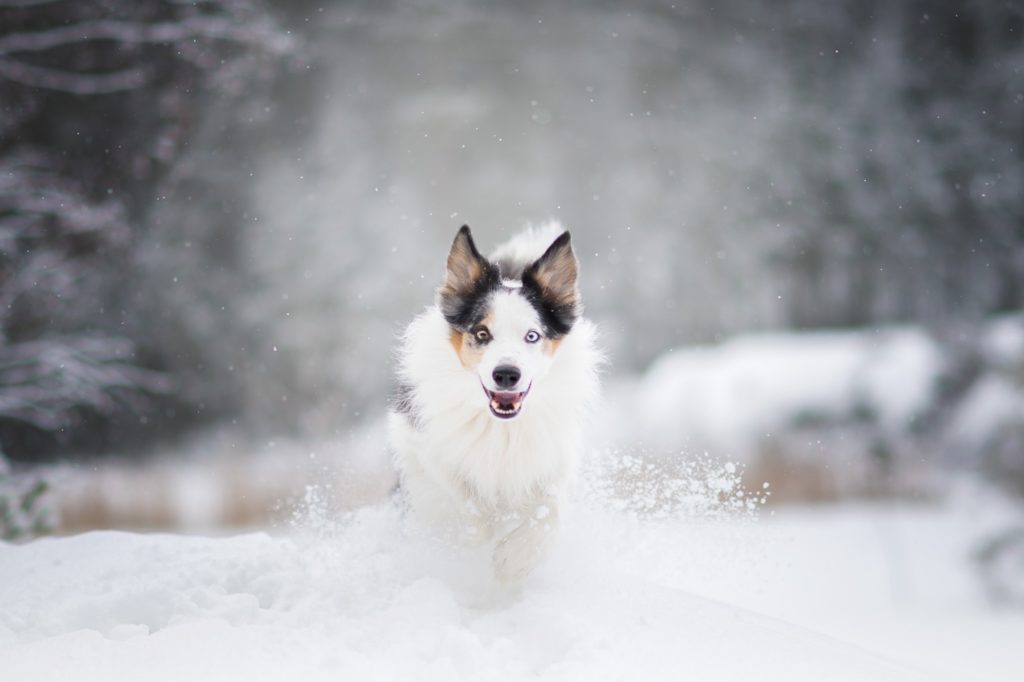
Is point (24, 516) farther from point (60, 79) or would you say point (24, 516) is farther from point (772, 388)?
point (772, 388)

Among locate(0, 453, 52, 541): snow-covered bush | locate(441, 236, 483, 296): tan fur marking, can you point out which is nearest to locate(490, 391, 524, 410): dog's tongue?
locate(441, 236, 483, 296): tan fur marking

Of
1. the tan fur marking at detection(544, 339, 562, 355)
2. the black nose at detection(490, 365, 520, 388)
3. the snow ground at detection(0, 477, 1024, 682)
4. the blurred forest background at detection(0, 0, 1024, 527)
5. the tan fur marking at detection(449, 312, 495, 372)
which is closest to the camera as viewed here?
the snow ground at detection(0, 477, 1024, 682)

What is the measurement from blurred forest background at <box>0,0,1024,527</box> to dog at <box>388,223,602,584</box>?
10871mm

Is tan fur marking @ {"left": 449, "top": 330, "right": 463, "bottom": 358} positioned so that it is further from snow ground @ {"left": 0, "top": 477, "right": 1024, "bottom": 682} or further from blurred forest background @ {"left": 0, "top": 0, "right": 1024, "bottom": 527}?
blurred forest background @ {"left": 0, "top": 0, "right": 1024, "bottom": 527}

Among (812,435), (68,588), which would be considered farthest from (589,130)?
(68,588)

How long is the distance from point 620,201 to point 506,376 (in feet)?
57.8

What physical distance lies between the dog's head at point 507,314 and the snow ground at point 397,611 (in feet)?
2.81

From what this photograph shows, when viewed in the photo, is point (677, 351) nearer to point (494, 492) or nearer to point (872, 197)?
point (872, 197)

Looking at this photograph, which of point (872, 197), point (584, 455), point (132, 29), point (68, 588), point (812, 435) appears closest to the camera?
point (68, 588)

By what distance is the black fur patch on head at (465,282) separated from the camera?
13.6 feet

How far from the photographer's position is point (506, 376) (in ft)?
12.1

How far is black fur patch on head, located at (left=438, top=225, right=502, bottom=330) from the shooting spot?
416cm

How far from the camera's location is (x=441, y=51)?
22.5m

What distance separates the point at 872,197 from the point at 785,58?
4.18m
